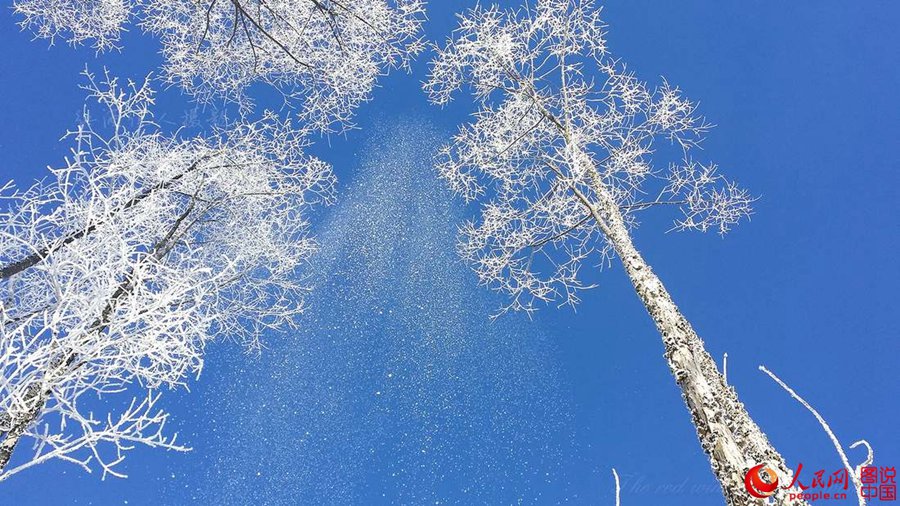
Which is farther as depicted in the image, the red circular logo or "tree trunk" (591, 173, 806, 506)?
"tree trunk" (591, 173, 806, 506)

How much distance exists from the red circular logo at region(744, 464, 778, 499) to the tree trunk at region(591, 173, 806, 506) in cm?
3

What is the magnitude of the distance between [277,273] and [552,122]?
14.1 feet

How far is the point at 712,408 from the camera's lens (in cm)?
368

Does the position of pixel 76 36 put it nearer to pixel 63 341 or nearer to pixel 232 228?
pixel 232 228

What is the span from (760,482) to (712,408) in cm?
58

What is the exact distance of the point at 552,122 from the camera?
8023mm

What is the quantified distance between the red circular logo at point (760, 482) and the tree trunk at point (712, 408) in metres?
0.03

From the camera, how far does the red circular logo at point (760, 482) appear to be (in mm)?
3105

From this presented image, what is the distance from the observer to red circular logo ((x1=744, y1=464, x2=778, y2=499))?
3.11 metres

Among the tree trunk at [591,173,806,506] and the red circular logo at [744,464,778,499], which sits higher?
the tree trunk at [591,173,806,506]

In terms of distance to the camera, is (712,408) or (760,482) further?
(712,408)

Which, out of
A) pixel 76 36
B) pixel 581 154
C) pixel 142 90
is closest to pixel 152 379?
pixel 142 90

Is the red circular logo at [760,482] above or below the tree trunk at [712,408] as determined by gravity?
below

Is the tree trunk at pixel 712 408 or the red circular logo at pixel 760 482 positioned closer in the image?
the red circular logo at pixel 760 482
